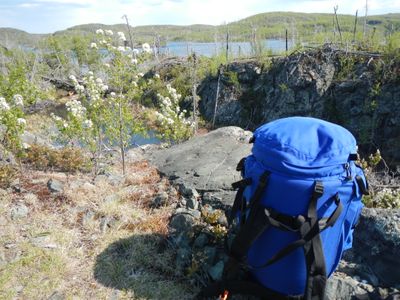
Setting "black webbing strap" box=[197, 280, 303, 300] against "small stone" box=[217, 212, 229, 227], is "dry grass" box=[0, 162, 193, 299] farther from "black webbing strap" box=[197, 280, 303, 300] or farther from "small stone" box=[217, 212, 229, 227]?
"small stone" box=[217, 212, 229, 227]

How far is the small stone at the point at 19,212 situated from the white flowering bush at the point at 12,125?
1224 millimetres

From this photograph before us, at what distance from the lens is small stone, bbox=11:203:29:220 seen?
393 cm

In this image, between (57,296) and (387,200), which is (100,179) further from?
(387,200)

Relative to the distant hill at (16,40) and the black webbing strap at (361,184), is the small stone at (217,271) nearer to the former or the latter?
the black webbing strap at (361,184)

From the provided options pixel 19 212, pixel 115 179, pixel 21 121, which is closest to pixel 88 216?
pixel 19 212

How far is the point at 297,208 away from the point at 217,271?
42.1 inches

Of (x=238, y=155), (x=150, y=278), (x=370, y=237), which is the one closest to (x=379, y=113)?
(x=238, y=155)

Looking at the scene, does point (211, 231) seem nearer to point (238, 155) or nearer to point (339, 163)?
point (339, 163)

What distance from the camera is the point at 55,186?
4480 mm

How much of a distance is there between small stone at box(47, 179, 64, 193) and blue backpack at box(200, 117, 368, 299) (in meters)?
2.67

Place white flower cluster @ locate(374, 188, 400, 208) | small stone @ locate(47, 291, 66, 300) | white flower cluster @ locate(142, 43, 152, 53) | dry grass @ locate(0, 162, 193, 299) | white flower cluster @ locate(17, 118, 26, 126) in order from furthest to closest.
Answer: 1. white flower cluster @ locate(142, 43, 152, 53)
2. white flower cluster @ locate(17, 118, 26, 126)
3. white flower cluster @ locate(374, 188, 400, 208)
4. dry grass @ locate(0, 162, 193, 299)
5. small stone @ locate(47, 291, 66, 300)

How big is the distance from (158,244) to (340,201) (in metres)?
1.89

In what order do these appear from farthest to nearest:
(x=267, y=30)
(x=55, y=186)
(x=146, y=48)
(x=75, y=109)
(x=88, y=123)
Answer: (x=267, y=30), (x=75, y=109), (x=88, y=123), (x=146, y=48), (x=55, y=186)

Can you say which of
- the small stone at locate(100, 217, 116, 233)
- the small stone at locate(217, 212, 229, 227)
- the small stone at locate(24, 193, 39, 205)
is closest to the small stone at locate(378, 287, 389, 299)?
the small stone at locate(217, 212, 229, 227)
